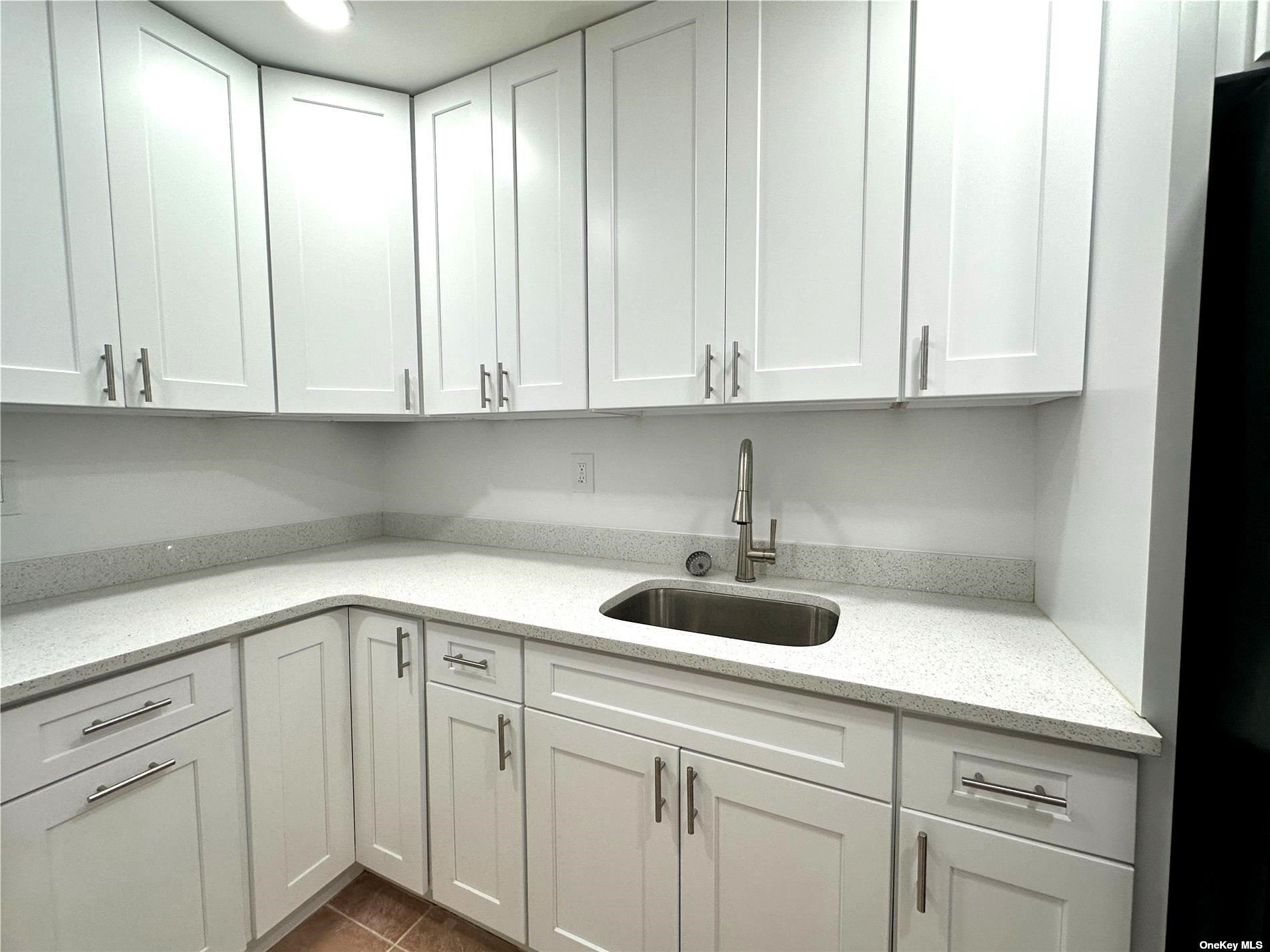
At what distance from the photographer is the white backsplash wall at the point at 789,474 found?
4.50ft

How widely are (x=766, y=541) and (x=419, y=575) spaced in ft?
3.49

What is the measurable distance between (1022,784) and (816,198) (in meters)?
1.17

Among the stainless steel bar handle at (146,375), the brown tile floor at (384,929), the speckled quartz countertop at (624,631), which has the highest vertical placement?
the stainless steel bar handle at (146,375)

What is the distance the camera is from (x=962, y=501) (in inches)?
55.1

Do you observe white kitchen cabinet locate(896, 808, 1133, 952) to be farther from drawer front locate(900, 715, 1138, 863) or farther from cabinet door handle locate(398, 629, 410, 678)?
cabinet door handle locate(398, 629, 410, 678)

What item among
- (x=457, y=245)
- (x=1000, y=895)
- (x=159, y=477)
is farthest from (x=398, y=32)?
(x=1000, y=895)

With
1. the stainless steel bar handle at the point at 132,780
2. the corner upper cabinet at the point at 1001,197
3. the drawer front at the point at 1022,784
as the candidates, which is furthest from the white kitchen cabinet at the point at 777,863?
the stainless steel bar handle at the point at 132,780

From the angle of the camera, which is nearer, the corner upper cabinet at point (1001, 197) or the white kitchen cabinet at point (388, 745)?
the corner upper cabinet at point (1001, 197)

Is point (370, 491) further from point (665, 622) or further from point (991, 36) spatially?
point (991, 36)

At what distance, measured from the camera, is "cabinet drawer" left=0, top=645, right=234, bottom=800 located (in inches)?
37.9

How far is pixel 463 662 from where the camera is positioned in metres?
1.35

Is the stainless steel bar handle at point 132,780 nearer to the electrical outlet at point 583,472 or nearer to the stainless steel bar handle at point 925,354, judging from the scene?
the electrical outlet at point 583,472

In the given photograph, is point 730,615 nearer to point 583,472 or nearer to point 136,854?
point 583,472

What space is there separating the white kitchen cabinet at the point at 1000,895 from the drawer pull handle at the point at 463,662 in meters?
0.92
